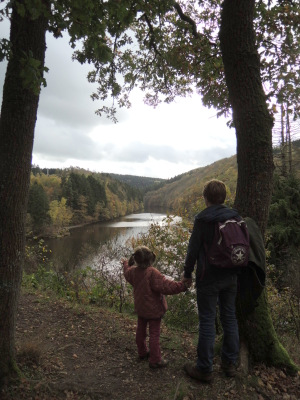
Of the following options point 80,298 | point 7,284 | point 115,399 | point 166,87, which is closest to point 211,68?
point 166,87

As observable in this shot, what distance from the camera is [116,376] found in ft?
10.3

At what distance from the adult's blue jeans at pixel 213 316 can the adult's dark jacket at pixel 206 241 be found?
64mm

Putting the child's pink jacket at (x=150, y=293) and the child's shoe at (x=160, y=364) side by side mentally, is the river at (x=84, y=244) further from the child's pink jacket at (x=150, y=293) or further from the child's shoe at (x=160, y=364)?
the child's shoe at (x=160, y=364)

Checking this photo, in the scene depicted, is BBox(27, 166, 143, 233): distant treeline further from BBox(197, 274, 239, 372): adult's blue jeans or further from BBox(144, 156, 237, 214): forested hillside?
BBox(197, 274, 239, 372): adult's blue jeans

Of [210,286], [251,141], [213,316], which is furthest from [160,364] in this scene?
[251,141]

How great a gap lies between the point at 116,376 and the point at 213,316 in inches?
49.9

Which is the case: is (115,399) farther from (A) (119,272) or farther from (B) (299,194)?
(B) (299,194)

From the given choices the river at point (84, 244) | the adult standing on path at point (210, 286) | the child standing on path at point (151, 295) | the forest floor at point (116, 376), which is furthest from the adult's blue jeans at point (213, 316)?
the river at point (84, 244)

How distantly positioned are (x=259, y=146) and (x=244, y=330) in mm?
2058

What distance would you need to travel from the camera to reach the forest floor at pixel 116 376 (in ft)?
9.00

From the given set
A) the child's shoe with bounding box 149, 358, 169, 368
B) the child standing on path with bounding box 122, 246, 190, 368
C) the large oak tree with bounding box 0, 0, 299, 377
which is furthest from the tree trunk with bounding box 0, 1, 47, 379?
the child's shoe with bounding box 149, 358, 169, 368

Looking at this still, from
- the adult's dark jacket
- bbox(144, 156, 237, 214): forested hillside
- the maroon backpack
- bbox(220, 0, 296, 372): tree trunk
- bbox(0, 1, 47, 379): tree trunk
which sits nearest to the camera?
bbox(0, 1, 47, 379): tree trunk

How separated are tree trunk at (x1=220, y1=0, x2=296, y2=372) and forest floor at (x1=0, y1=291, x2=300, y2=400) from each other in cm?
31

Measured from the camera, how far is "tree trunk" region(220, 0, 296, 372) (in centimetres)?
319
